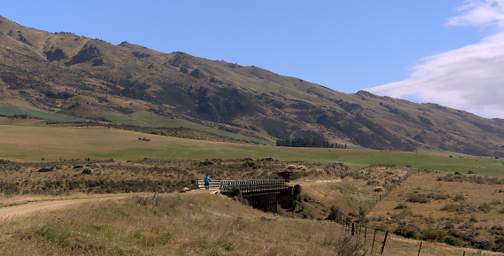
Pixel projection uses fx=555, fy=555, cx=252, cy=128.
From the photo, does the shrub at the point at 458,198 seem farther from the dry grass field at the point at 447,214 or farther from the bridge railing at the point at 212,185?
the bridge railing at the point at 212,185

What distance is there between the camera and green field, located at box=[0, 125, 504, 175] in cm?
11438

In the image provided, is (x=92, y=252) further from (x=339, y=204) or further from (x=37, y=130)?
(x=37, y=130)

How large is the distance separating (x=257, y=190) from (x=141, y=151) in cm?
7433

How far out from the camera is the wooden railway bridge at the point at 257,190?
165ft

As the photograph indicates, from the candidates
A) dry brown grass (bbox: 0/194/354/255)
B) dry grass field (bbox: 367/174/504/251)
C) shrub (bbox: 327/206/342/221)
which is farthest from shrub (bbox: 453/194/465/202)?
dry brown grass (bbox: 0/194/354/255)

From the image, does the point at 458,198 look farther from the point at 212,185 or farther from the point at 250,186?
the point at 212,185

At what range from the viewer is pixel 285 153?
15012 cm

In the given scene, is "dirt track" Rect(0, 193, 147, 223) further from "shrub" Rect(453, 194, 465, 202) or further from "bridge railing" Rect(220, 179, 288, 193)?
"shrub" Rect(453, 194, 465, 202)

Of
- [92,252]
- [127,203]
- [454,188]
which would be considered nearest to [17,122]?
[454,188]

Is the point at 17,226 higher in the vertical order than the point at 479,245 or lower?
higher

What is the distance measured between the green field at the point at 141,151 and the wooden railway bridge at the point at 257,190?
58.0m

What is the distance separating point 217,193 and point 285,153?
105 metres

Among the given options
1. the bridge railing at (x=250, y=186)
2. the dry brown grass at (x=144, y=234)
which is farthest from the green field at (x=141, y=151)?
the dry brown grass at (x=144, y=234)

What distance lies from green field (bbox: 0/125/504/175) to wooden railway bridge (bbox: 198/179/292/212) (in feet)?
190
